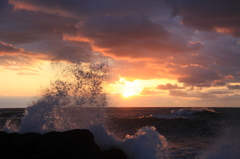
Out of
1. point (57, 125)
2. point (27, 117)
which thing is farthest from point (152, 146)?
point (27, 117)

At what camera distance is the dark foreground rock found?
816cm

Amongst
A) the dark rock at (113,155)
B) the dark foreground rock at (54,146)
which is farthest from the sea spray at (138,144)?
the dark foreground rock at (54,146)

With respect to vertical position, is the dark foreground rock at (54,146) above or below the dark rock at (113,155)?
above

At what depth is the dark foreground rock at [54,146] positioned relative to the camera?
816 centimetres

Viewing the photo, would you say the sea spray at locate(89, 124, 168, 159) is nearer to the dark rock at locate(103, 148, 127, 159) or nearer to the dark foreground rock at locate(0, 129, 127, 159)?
the dark rock at locate(103, 148, 127, 159)

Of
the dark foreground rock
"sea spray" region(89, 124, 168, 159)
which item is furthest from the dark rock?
"sea spray" region(89, 124, 168, 159)

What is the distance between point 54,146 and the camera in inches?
327

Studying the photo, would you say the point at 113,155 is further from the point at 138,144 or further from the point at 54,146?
the point at 54,146

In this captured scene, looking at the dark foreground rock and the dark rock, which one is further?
the dark rock

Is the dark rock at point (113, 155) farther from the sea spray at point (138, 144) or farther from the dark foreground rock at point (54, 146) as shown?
the sea spray at point (138, 144)

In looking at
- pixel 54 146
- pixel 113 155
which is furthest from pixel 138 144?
pixel 54 146

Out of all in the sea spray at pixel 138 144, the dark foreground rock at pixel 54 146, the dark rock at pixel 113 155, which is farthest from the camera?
the sea spray at pixel 138 144

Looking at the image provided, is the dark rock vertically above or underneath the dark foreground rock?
underneath

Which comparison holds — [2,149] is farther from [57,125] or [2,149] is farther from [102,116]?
[102,116]
